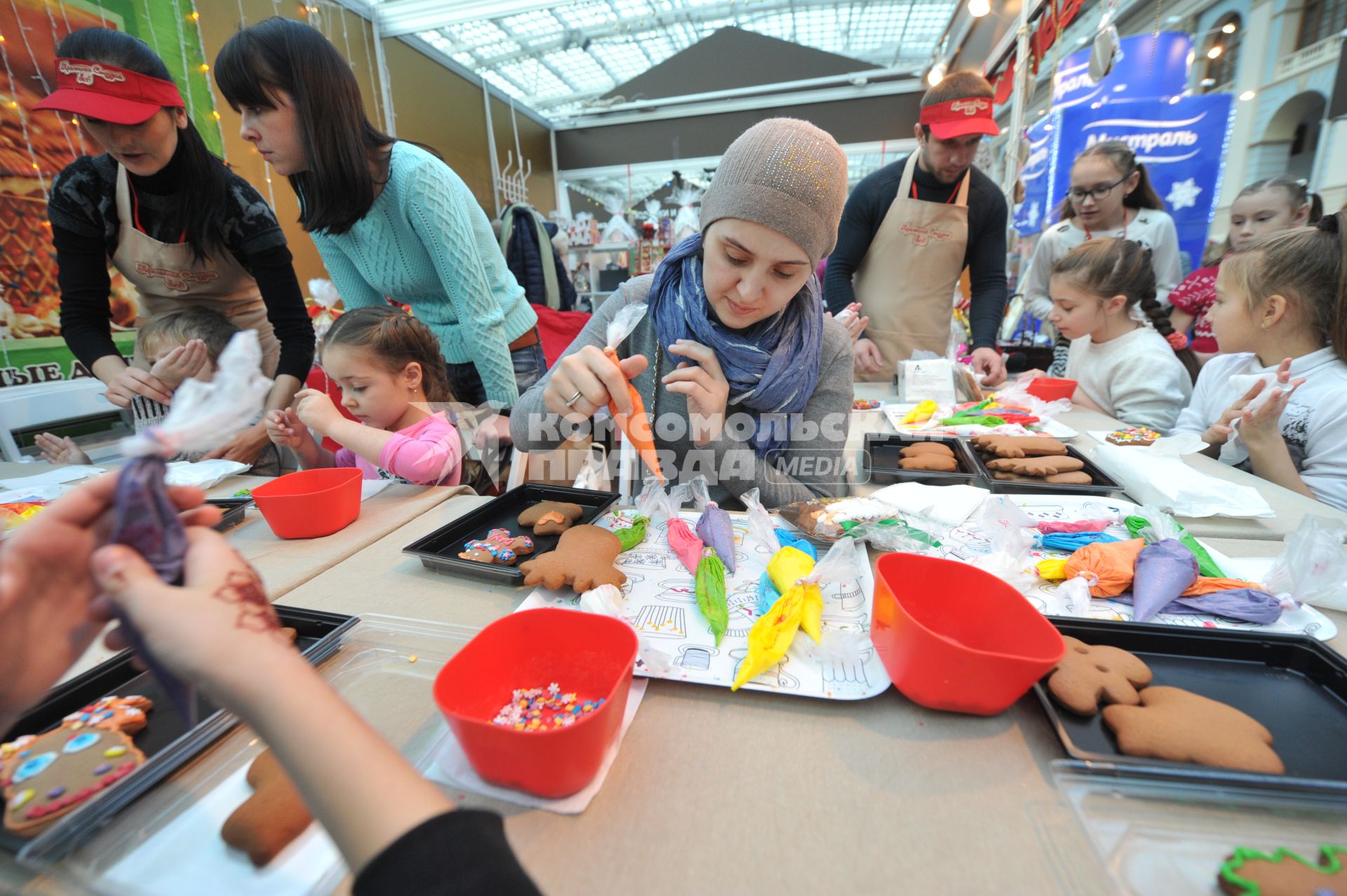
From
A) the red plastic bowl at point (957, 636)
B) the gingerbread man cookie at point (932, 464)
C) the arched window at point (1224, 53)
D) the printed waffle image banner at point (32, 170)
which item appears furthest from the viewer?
the arched window at point (1224, 53)

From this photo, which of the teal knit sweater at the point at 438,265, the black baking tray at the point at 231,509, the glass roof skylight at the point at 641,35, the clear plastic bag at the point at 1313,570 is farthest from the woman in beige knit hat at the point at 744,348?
the glass roof skylight at the point at 641,35

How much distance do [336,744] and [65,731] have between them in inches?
20.5

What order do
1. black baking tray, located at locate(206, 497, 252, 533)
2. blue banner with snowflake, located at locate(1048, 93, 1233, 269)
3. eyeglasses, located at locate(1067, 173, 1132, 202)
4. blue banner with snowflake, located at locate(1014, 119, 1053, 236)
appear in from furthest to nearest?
1. blue banner with snowflake, located at locate(1014, 119, 1053, 236)
2. blue banner with snowflake, located at locate(1048, 93, 1233, 269)
3. eyeglasses, located at locate(1067, 173, 1132, 202)
4. black baking tray, located at locate(206, 497, 252, 533)

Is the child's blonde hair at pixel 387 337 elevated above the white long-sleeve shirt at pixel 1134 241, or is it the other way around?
the white long-sleeve shirt at pixel 1134 241

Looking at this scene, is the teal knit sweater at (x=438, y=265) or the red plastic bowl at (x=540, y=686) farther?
the teal knit sweater at (x=438, y=265)

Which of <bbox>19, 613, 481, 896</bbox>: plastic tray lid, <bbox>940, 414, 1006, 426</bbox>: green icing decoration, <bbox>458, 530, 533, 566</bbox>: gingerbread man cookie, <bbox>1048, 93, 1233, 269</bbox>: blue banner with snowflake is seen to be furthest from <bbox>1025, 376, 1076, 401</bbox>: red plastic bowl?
<bbox>1048, 93, 1233, 269</bbox>: blue banner with snowflake

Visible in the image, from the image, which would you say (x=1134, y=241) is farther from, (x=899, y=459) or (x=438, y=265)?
(x=438, y=265)

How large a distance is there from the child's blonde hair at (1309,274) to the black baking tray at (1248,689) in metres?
1.39

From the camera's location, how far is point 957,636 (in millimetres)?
807

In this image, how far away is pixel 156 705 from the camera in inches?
28.6

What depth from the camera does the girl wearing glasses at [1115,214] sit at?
2.74 m

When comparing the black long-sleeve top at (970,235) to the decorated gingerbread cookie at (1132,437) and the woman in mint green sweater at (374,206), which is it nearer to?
the decorated gingerbread cookie at (1132,437)

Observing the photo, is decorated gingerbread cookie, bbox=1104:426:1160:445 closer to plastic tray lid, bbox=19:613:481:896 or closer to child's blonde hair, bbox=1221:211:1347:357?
child's blonde hair, bbox=1221:211:1347:357

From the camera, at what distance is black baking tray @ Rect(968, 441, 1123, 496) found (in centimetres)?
136
